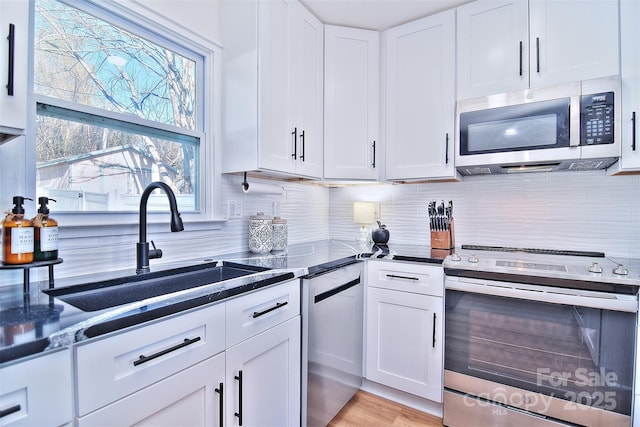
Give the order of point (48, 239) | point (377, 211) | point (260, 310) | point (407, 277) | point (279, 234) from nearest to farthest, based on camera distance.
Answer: point (48, 239), point (260, 310), point (407, 277), point (279, 234), point (377, 211)

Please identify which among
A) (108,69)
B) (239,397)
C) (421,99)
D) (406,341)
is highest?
(421,99)

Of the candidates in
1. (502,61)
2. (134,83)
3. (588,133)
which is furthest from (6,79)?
(588,133)

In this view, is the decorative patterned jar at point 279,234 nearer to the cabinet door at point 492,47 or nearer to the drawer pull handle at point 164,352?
the drawer pull handle at point 164,352

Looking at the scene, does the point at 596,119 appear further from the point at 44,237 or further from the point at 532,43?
the point at 44,237

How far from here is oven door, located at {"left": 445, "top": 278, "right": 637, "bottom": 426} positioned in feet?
4.49

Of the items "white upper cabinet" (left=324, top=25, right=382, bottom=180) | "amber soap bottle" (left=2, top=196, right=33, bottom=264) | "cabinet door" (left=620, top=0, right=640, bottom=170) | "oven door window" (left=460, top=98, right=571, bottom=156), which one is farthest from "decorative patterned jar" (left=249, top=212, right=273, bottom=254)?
"cabinet door" (left=620, top=0, right=640, bottom=170)

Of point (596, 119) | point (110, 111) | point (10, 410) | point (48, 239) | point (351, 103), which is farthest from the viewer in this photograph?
point (351, 103)

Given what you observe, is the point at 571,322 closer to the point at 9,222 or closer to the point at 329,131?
the point at 329,131

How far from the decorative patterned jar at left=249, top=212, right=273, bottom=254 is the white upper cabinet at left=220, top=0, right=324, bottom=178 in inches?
12.6

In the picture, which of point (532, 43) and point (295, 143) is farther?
point (295, 143)

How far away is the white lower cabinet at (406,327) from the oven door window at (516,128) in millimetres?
810

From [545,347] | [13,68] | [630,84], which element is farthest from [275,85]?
[545,347]

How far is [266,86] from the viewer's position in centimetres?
170

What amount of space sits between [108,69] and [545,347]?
2.43m
